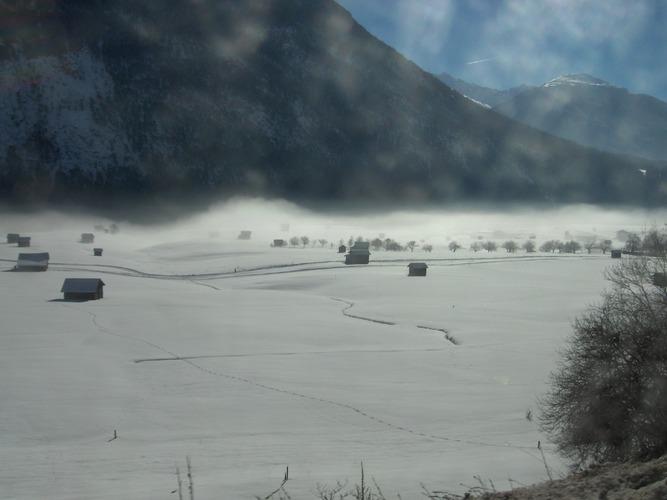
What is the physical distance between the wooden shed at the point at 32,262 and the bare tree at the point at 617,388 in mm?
71905

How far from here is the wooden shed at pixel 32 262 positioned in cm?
7594

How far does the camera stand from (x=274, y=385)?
2417 cm

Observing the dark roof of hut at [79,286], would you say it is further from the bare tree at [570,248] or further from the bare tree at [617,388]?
the bare tree at [570,248]

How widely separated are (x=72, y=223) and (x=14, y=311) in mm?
125510

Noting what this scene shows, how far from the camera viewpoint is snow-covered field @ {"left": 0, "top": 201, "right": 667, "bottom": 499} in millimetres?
13336

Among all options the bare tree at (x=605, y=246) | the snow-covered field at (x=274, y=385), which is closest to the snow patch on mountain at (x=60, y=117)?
the snow-covered field at (x=274, y=385)

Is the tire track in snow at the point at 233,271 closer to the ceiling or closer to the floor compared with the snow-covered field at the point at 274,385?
closer to the ceiling

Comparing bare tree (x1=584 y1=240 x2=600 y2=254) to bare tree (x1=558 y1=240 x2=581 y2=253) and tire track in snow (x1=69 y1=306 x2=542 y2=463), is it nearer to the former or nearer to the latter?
bare tree (x1=558 y1=240 x2=581 y2=253)

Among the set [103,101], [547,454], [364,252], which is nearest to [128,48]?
[103,101]

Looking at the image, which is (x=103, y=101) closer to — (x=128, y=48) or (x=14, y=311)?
(x=128, y=48)

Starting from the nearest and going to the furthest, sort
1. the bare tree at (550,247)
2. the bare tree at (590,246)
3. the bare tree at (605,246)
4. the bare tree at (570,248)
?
the bare tree at (590,246), the bare tree at (570,248), the bare tree at (605,246), the bare tree at (550,247)

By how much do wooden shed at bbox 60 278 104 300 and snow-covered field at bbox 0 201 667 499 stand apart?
3.80 ft

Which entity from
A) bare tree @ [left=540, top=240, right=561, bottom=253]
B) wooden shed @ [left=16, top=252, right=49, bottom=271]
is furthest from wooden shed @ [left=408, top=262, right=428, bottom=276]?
bare tree @ [left=540, top=240, right=561, bottom=253]

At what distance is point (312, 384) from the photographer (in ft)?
80.4
